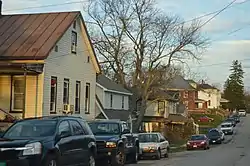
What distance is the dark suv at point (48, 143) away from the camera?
45.3 ft

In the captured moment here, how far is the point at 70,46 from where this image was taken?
33.8m

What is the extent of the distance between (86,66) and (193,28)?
2232 cm

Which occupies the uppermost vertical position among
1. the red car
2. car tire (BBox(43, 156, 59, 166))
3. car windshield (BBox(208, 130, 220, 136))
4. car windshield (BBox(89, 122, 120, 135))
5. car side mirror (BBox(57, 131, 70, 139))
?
car windshield (BBox(89, 122, 120, 135))

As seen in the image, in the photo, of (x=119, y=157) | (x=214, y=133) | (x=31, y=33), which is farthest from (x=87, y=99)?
(x=214, y=133)

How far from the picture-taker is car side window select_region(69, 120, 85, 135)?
53.8 feet

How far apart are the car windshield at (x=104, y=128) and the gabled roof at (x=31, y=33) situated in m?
8.10

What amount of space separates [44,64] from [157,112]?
149ft

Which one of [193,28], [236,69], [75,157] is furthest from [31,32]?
[236,69]

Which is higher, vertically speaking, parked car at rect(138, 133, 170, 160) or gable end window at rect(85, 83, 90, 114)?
gable end window at rect(85, 83, 90, 114)

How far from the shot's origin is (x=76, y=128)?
654 inches

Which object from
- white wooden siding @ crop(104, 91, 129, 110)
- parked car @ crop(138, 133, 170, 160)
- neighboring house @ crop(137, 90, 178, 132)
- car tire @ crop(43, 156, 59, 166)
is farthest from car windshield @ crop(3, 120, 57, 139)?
neighboring house @ crop(137, 90, 178, 132)

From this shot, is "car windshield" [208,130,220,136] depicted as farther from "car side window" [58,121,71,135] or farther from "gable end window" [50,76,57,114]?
"car side window" [58,121,71,135]

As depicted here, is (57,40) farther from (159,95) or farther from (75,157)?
(159,95)

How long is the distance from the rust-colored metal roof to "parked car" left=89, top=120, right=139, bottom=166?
26.6 ft
